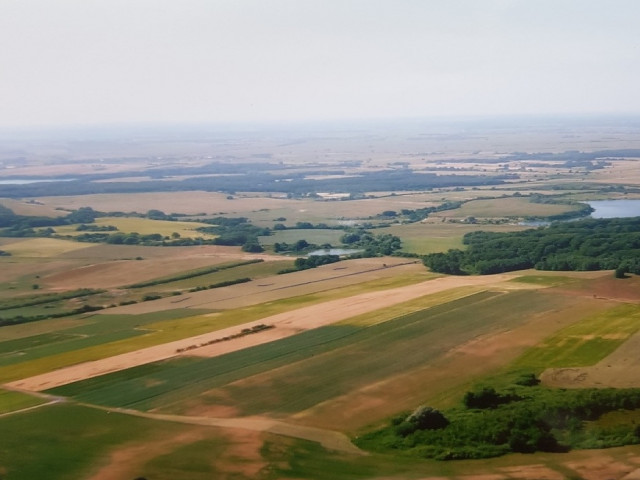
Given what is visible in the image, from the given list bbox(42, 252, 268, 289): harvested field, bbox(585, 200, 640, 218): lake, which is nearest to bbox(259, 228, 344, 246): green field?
bbox(42, 252, 268, 289): harvested field

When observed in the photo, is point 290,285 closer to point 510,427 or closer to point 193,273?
point 193,273

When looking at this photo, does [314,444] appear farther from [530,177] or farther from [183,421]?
[530,177]

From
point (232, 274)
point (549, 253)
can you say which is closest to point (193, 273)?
point (232, 274)

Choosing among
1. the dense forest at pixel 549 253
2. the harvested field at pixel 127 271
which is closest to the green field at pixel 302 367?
the dense forest at pixel 549 253

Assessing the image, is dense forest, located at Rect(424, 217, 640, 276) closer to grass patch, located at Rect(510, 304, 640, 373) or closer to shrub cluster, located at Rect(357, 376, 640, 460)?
grass patch, located at Rect(510, 304, 640, 373)

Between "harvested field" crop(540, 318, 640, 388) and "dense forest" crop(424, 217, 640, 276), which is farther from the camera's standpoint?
"dense forest" crop(424, 217, 640, 276)

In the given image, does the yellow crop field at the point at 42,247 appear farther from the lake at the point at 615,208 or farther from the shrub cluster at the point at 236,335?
the lake at the point at 615,208
